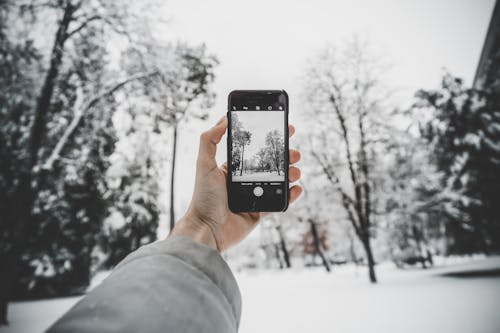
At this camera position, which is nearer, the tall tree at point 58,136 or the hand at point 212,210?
the hand at point 212,210

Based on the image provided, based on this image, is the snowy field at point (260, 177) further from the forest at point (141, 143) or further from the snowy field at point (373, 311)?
the forest at point (141, 143)

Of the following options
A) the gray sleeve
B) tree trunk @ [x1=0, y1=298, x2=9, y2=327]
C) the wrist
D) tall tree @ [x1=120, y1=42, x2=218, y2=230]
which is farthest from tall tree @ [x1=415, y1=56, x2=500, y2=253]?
tree trunk @ [x1=0, y1=298, x2=9, y2=327]

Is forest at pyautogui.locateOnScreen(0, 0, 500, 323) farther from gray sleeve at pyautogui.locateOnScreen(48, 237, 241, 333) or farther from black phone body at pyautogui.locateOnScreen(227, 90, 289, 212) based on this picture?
gray sleeve at pyautogui.locateOnScreen(48, 237, 241, 333)

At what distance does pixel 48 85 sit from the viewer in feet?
19.5

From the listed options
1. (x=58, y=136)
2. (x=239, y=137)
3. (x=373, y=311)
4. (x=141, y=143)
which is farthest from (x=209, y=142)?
(x=141, y=143)

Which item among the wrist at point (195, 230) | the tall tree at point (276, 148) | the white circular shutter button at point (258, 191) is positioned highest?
the tall tree at point (276, 148)

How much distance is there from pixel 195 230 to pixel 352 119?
1057cm

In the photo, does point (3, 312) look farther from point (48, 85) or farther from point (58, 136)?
point (48, 85)

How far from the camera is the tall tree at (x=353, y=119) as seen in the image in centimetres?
1040

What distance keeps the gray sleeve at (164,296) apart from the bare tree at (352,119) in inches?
402

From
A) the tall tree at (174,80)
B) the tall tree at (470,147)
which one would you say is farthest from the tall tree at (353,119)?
the tall tree at (174,80)

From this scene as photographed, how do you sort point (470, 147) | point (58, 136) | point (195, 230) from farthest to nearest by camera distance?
point (58, 136) < point (470, 147) < point (195, 230)

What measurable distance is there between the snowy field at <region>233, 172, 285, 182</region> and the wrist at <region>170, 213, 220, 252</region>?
0.50 meters

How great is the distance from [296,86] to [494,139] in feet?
21.9
